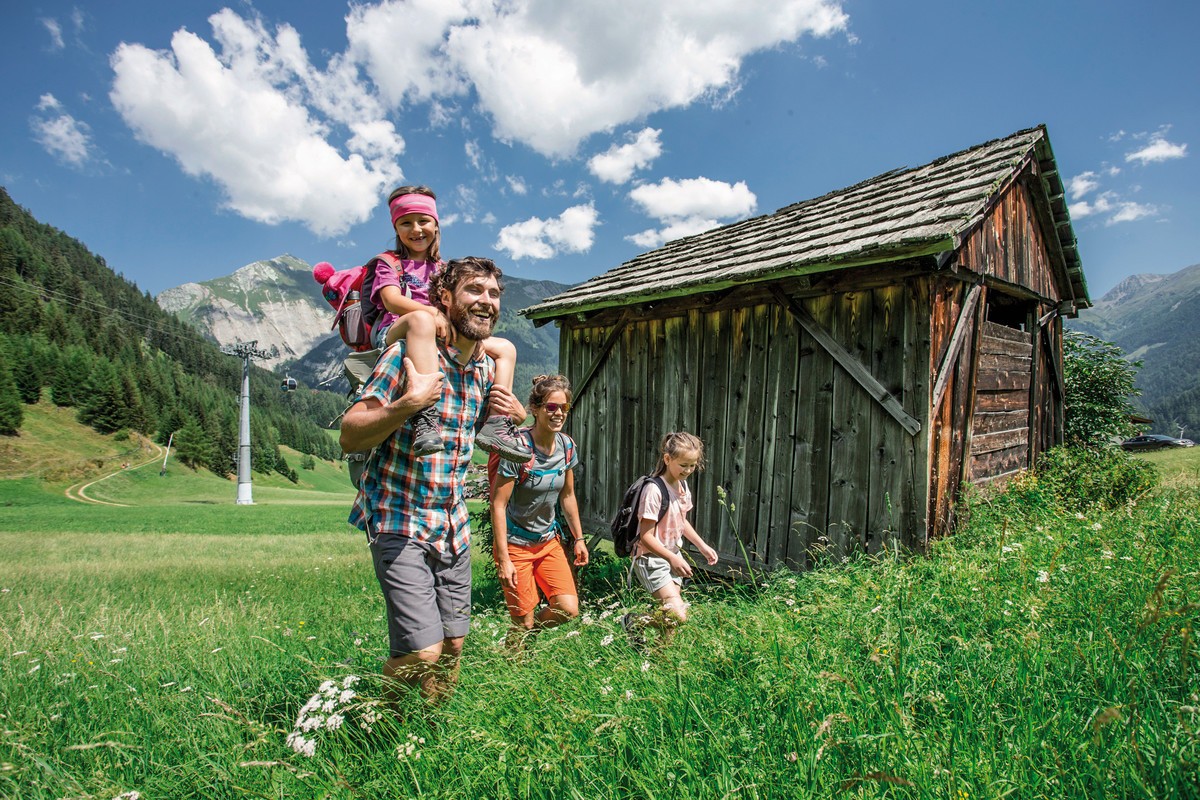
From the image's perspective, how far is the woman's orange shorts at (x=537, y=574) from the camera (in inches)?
154

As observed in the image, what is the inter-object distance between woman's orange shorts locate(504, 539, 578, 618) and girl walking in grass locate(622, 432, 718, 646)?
1.71ft

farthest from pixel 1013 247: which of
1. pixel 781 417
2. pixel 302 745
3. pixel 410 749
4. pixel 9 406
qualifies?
pixel 9 406

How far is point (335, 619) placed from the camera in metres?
5.57

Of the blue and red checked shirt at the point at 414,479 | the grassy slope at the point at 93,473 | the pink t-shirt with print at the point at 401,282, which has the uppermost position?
the pink t-shirt with print at the point at 401,282

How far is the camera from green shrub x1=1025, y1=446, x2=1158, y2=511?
6446 millimetres

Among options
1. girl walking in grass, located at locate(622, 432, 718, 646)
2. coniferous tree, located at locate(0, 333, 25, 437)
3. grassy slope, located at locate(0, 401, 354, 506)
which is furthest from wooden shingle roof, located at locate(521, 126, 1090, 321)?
coniferous tree, located at locate(0, 333, 25, 437)

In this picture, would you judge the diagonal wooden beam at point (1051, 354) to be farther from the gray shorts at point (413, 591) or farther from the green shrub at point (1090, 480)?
the gray shorts at point (413, 591)

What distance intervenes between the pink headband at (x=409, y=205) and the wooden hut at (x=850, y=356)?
333 cm

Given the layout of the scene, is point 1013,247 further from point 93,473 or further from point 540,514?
point 93,473

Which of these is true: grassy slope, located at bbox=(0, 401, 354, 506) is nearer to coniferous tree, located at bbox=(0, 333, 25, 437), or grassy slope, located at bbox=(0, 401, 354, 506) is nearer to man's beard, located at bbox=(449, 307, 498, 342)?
coniferous tree, located at bbox=(0, 333, 25, 437)

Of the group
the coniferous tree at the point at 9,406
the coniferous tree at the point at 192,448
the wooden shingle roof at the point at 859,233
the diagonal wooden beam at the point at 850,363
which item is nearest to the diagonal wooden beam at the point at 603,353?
the wooden shingle roof at the point at 859,233

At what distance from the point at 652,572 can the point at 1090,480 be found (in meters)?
6.00

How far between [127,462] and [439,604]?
230 feet

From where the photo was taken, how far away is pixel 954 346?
210 inches
